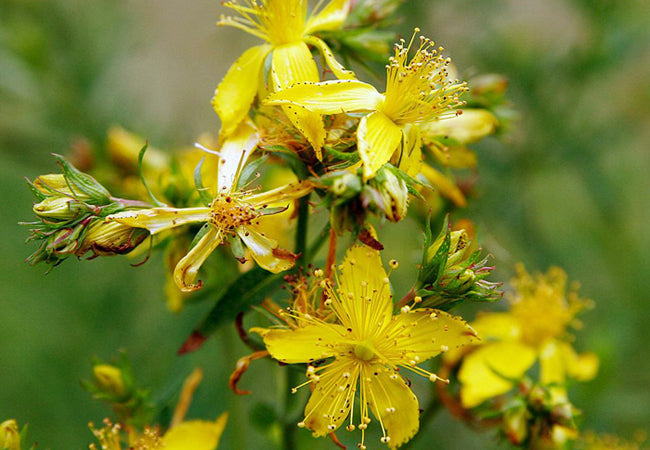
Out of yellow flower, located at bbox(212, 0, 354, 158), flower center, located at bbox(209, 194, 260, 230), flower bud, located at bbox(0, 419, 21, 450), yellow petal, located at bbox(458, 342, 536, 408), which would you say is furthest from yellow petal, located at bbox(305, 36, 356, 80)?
flower bud, located at bbox(0, 419, 21, 450)

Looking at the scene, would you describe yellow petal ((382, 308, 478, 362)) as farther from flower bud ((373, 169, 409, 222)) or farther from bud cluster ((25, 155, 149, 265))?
bud cluster ((25, 155, 149, 265))

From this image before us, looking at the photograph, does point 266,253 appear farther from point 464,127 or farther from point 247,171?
point 464,127

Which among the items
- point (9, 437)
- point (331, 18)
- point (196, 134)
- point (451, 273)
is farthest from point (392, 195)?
point (196, 134)

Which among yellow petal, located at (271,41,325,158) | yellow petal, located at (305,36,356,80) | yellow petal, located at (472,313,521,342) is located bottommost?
yellow petal, located at (472,313,521,342)

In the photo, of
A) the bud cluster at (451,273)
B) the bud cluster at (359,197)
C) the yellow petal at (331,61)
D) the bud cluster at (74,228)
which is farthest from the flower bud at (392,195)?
the bud cluster at (74,228)

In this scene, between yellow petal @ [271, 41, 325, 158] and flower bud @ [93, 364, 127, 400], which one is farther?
flower bud @ [93, 364, 127, 400]

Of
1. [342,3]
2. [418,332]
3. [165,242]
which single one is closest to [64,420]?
[165,242]
